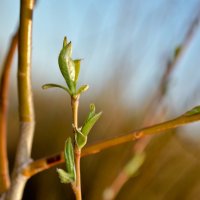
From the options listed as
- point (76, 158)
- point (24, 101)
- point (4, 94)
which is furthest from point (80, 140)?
point (4, 94)

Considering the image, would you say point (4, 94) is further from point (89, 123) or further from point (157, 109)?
point (157, 109)

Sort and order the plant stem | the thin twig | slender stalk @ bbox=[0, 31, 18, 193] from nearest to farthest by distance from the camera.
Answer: the plant stem
slender stalk @ bbox=[0, 31, 18, 193]
the thin twig

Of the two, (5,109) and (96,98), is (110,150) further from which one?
(5,109)

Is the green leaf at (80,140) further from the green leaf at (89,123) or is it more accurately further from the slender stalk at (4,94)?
the slender stalk at (4,94)

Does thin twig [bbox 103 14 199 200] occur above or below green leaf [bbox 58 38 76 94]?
below

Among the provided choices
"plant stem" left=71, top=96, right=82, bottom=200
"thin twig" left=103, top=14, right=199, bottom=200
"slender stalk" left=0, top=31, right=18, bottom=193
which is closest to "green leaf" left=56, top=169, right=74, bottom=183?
"plant stem" left=71, top=96, right=82, bottom=200

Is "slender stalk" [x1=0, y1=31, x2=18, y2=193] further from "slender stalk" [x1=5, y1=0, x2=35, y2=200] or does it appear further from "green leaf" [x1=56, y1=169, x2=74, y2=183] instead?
"green leaf" [x1=56, y1=169, x2=74, y2=183]
